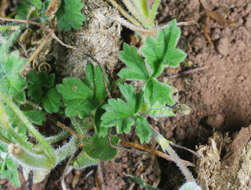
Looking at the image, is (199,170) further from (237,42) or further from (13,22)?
(13,22)

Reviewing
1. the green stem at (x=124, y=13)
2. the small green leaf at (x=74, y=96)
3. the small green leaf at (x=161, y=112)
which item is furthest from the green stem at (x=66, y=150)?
the green stem at (x=124, y=13)

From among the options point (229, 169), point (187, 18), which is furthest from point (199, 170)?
point (187, 18)

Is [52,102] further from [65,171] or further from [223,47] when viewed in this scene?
[223,47]

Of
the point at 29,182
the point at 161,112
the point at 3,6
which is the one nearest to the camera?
the point at 161,112

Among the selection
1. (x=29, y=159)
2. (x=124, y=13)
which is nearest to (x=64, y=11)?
(x=124, y=13)

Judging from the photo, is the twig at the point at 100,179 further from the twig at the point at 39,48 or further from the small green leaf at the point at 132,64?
the twig at the point at 39,48

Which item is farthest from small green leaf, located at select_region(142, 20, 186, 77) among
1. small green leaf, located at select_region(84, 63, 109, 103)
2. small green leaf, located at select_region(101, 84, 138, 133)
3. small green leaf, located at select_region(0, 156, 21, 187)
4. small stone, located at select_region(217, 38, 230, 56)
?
small green leaf, located at select_region(0, 156, 21, 187)

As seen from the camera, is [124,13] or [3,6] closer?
[124,13]
